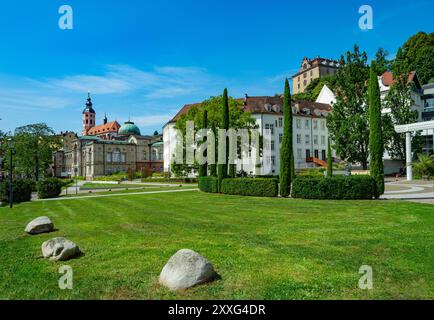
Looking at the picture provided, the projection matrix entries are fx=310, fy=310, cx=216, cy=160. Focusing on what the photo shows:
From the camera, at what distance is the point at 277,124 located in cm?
5916

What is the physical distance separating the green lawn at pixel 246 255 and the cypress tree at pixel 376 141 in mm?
5883

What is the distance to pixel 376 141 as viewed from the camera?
68.2ft

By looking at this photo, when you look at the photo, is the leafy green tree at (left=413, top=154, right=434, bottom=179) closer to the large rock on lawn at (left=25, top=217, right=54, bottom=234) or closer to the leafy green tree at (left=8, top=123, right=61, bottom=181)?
the large rock on lawn at (left=25, top=217, right=54, bottom=234)

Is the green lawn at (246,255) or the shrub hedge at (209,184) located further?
the shrub hedge at (209,184)

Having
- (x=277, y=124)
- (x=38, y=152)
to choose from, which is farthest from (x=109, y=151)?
(x=277, y=124)

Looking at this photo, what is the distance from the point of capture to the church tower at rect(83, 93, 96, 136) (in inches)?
6053

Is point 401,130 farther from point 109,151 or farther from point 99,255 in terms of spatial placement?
point 109,151

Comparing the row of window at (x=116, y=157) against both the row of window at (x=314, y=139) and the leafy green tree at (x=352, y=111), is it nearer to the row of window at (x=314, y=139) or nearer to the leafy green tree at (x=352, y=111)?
the row of window at (x=314, y=139)

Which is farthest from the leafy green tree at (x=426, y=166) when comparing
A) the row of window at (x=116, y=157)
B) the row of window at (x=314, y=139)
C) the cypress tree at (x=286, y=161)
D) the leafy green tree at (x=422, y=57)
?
→ the row of window at (x=116, y=157)

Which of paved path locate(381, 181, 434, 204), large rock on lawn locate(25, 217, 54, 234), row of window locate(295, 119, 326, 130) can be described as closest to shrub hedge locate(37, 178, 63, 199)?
large rock on lawn locate(25, 217, 54, 234)

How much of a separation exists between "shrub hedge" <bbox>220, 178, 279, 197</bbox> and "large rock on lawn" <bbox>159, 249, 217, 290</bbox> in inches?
669

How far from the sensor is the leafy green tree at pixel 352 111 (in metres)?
45.1

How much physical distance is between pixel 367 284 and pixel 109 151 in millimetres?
98043

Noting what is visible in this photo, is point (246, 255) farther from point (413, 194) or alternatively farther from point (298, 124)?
point (298, 124)
